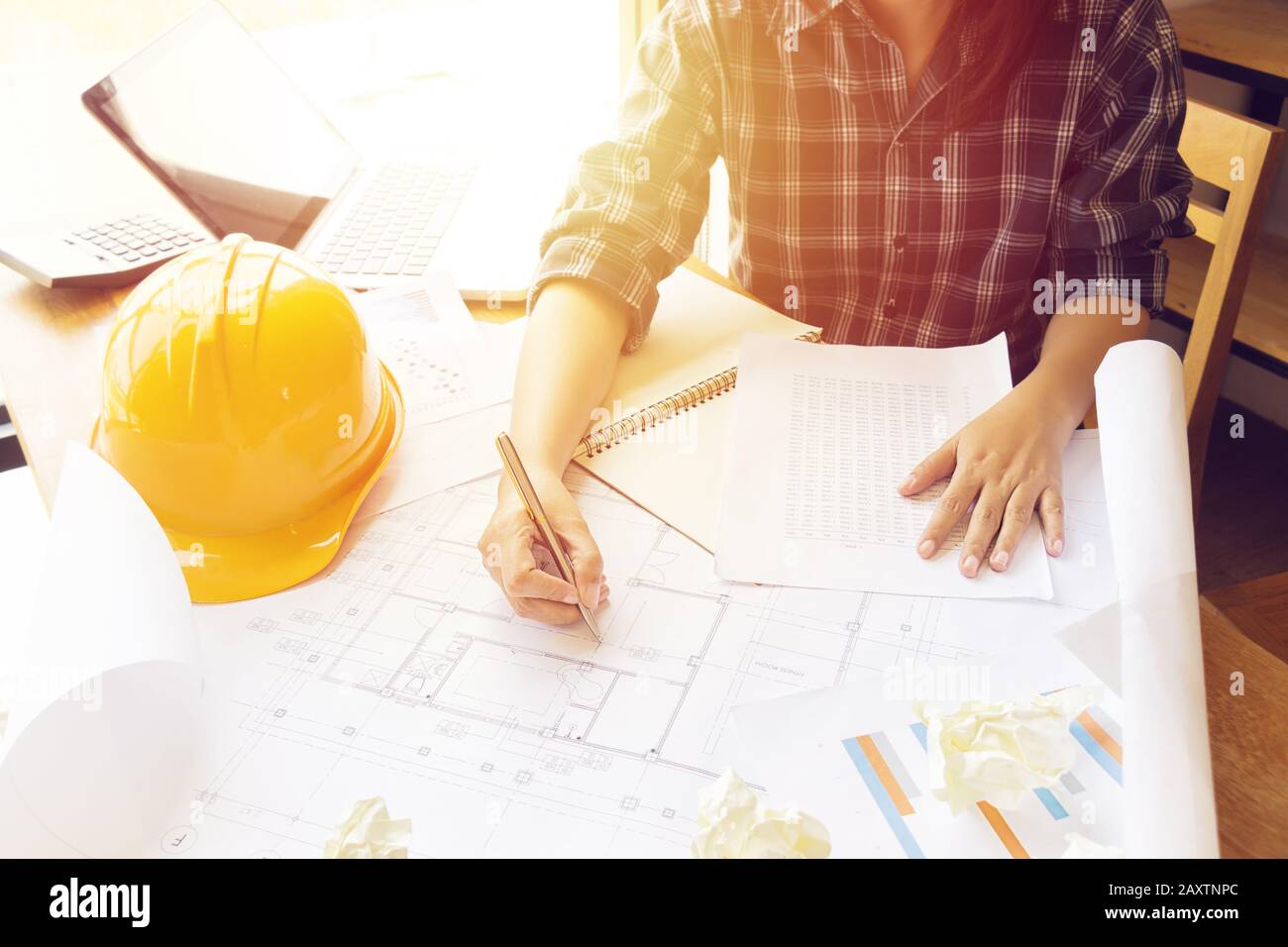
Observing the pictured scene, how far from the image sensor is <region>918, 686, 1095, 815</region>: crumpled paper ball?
20.3 inches

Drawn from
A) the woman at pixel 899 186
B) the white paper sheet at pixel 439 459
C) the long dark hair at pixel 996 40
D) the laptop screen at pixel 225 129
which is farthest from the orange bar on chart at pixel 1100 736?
the laptop screen at pixel 225 129

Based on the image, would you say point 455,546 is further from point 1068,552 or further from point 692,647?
point 1068,552

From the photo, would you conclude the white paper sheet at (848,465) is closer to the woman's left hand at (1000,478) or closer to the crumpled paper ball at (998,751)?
the woman's left hand at (1000,478)

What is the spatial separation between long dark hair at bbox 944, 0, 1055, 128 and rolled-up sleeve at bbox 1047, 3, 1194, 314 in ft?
0.27

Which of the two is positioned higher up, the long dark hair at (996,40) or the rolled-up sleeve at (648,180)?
the long dark hair at (996,40)

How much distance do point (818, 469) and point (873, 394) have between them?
0.13 m

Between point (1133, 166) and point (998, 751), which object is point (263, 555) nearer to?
point (998, 751)

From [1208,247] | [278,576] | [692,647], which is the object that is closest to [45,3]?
[278,576]

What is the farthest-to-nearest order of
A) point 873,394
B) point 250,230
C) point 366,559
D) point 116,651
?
point 250,230
point 873,394
point 366,559
point 116,651

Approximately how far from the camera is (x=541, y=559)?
72 centimetres

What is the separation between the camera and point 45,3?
177cm

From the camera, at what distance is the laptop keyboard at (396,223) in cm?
114

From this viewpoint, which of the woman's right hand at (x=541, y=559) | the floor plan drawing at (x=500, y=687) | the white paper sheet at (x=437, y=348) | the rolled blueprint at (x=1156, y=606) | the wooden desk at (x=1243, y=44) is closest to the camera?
the rolled blueprint at (x=1156, y=606)

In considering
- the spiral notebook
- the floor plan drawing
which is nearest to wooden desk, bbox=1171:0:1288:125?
the spiral notebook
